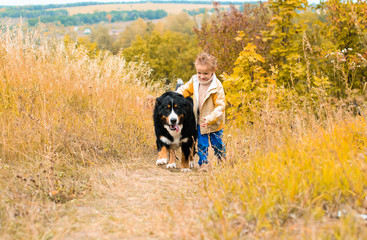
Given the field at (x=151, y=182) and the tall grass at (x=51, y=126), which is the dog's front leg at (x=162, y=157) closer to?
the field at (x=151, y=182)

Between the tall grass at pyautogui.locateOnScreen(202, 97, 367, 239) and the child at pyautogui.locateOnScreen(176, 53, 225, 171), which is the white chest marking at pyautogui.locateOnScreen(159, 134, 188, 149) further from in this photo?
the tall grass at pyautogui.locateOnScreen(202, 97, 367, 239)

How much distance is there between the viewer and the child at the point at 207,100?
4.84m

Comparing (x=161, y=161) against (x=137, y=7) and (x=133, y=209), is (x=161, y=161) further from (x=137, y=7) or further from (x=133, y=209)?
(x=137, y=7)

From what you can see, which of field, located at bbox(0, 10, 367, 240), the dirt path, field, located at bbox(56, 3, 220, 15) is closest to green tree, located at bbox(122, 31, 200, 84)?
field, located at bbox(0, 10, 367, 240)

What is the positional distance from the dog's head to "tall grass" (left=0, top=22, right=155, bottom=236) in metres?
0.80

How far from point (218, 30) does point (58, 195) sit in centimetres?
989

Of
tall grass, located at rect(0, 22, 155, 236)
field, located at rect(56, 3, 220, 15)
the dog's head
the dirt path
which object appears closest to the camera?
the dirt path

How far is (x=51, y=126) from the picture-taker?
454 centimetres

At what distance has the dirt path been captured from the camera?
8.50ft

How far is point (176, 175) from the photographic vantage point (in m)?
4.54

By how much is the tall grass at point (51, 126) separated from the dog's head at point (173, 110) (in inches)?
31.4

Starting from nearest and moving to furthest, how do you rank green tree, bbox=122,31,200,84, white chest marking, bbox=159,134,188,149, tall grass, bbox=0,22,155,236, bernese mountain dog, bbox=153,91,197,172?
1. tall grass, bbox=0,22,155,236
2. bernese mountain dog, bbox=153,91,197,172
3. white chest marking, bbox=159,134,188,149
4. green tree, bbox=122,31,200,84

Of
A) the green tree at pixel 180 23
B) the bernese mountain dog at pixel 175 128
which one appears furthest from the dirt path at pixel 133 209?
the green tree at pixel 180 23

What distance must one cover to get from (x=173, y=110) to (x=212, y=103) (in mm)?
744
